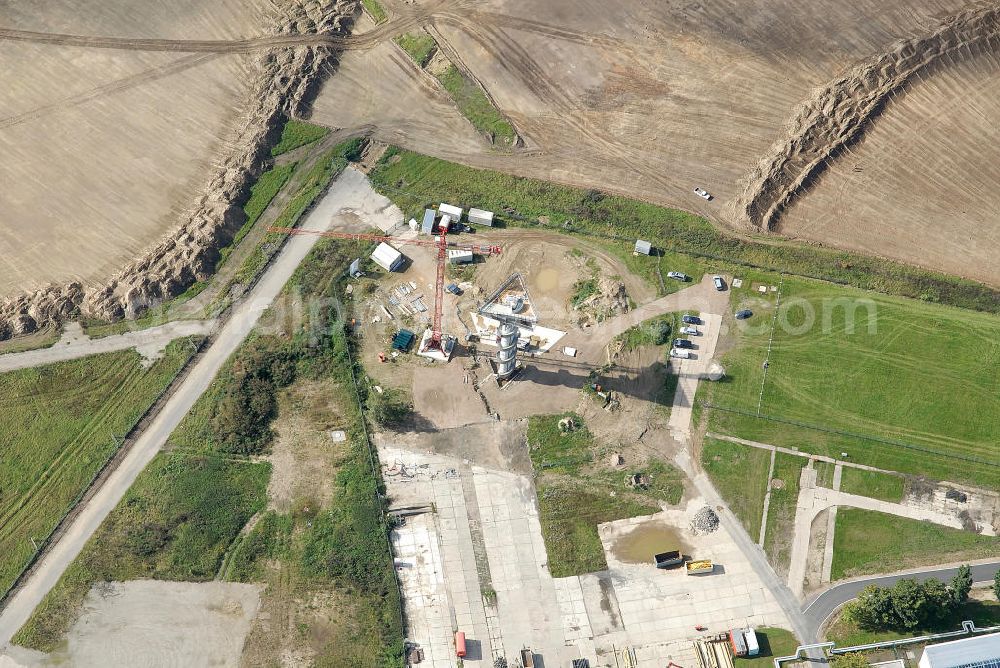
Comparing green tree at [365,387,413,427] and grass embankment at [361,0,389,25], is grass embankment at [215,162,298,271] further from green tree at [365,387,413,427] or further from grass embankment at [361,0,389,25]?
green tree at [365,387,413,427]

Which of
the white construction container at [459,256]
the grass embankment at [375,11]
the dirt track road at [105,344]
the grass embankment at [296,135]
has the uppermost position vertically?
the grass embankment at [375,11]

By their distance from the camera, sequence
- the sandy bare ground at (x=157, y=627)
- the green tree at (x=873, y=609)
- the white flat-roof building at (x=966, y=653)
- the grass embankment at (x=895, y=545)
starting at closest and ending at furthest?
1. the white flat-roof building at (x=966, y=653)
2. the green tree at (x=873, y=609)
3. the sandy bare ground at (x=157, y=627)
4. the grass embankment at (x=895, y=545)

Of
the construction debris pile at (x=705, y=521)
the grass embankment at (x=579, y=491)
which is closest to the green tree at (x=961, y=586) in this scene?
the construction debris pile at (x=705, y=521)

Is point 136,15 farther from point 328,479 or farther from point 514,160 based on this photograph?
point 328,479

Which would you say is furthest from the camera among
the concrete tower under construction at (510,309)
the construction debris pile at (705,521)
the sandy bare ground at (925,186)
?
the sandy bare ground at (925,186)

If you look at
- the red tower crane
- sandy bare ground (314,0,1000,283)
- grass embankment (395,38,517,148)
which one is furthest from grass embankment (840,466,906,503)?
grass embankment (395,38,517,148)

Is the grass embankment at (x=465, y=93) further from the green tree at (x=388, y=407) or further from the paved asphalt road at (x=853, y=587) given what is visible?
the paved asphalt road at (x=853, y=587)
